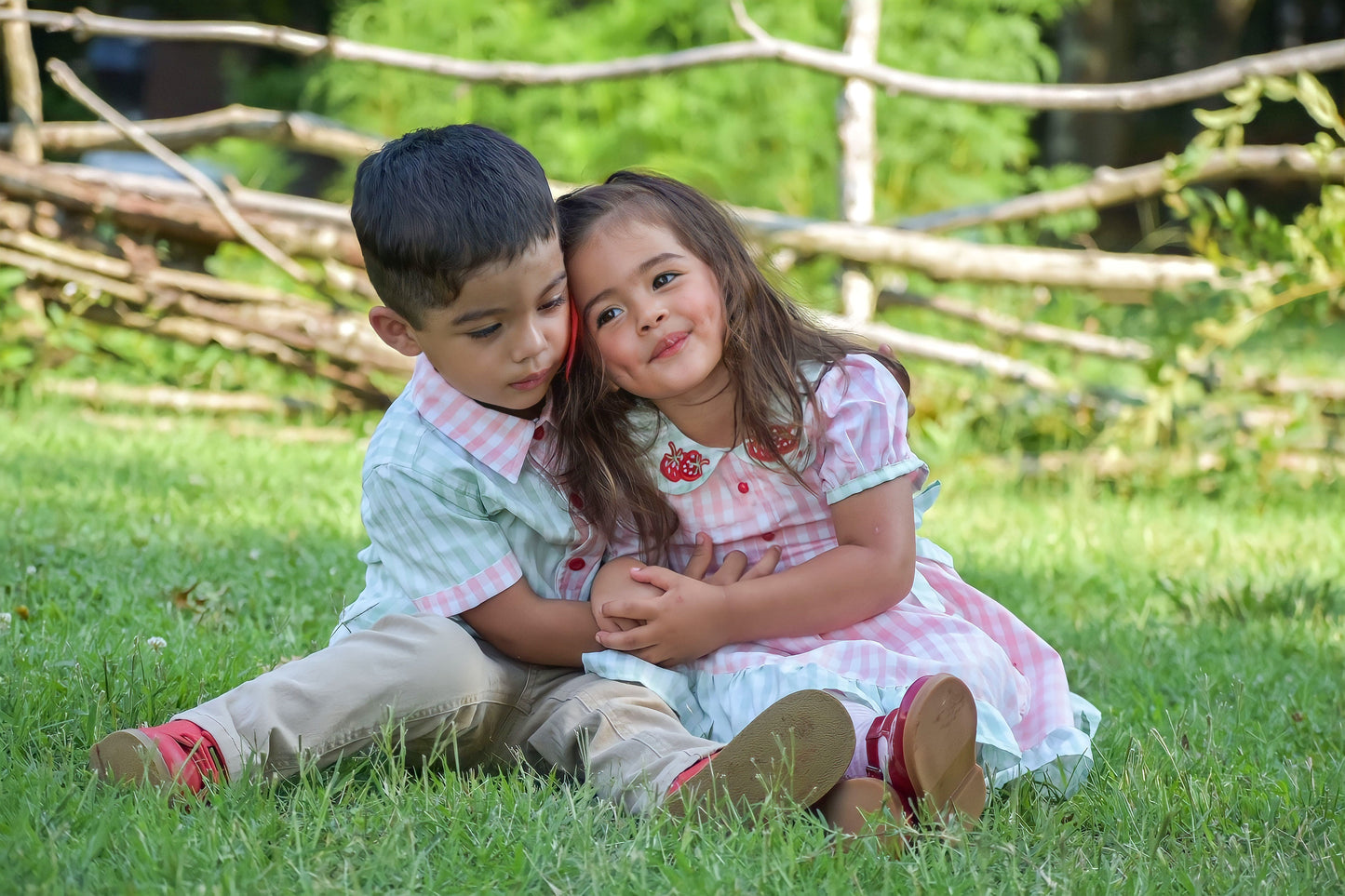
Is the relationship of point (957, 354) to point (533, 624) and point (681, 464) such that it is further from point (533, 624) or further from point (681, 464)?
point (533, 624)

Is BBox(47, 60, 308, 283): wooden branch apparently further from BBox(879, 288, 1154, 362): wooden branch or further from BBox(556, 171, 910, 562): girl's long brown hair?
Answer: BBox(556, 171, 910, 562): girl's long brown hair

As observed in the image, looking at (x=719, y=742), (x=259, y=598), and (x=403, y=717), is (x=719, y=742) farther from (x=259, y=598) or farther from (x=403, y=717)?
(x=259, y=598)

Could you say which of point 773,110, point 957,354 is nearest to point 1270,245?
point 957,354

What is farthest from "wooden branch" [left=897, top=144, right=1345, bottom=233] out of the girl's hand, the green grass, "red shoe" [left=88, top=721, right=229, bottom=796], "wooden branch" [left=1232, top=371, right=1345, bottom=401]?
"red shoe" [left=88, top=721, right=229, bottom=796]

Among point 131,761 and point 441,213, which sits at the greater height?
point 441,213

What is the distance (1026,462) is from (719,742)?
3.27 meters

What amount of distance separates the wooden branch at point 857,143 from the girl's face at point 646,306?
10.6 feet

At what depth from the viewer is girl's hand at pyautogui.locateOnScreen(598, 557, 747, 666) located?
2064 mm

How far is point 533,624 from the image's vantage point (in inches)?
84.0

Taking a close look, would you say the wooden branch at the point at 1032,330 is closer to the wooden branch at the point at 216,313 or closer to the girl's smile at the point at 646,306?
the wooden branch at the point at 216,313

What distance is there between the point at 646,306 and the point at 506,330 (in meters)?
0.23

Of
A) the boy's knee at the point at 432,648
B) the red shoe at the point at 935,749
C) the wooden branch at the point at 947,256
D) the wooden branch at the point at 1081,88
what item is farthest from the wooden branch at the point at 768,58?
the red shoe at the point at 935,749

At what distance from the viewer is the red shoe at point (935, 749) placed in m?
1.72

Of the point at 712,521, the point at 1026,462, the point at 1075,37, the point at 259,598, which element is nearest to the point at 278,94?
the point at 1075,37
